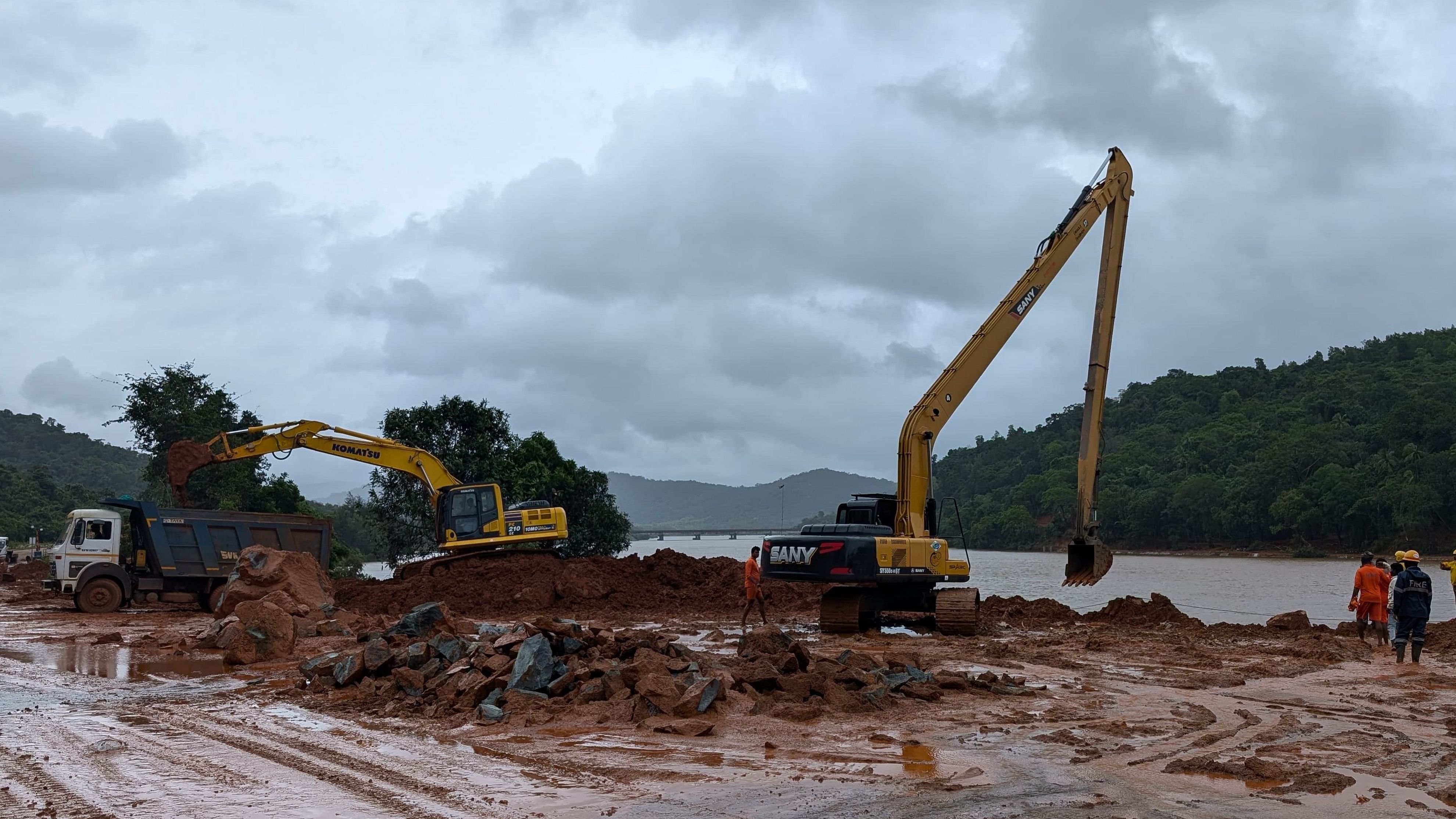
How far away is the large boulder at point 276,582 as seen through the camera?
64.0ft

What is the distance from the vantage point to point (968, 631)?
64.8 ft

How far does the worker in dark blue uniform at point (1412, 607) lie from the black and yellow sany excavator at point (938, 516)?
166 inches

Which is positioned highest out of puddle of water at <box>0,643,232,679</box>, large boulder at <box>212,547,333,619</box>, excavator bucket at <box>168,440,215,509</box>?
excavator bucket at <box>168,440,215,509</box>

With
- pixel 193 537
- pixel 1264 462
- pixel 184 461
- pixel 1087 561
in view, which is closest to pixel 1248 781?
pixel 1087 561

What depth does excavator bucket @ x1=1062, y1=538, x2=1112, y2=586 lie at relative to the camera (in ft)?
63.2

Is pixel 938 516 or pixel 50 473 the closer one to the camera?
pixel 938 516

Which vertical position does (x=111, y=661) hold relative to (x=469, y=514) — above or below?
below

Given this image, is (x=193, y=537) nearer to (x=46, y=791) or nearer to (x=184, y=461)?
(x=184, y=461)

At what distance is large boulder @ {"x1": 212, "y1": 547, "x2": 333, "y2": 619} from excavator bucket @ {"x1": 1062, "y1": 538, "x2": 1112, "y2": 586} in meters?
12.8

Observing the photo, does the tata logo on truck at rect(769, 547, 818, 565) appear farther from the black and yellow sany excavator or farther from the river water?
the river water

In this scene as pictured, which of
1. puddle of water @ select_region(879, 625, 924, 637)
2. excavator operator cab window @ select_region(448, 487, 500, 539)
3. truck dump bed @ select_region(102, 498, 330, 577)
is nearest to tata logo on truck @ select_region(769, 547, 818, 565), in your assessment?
puddle of water @ select_region(879, 625, 924, 637)

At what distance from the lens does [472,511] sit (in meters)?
27.9

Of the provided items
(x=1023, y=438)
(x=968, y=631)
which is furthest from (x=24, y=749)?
(x=1023, y=438)

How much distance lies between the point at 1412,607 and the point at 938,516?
7767 mm
